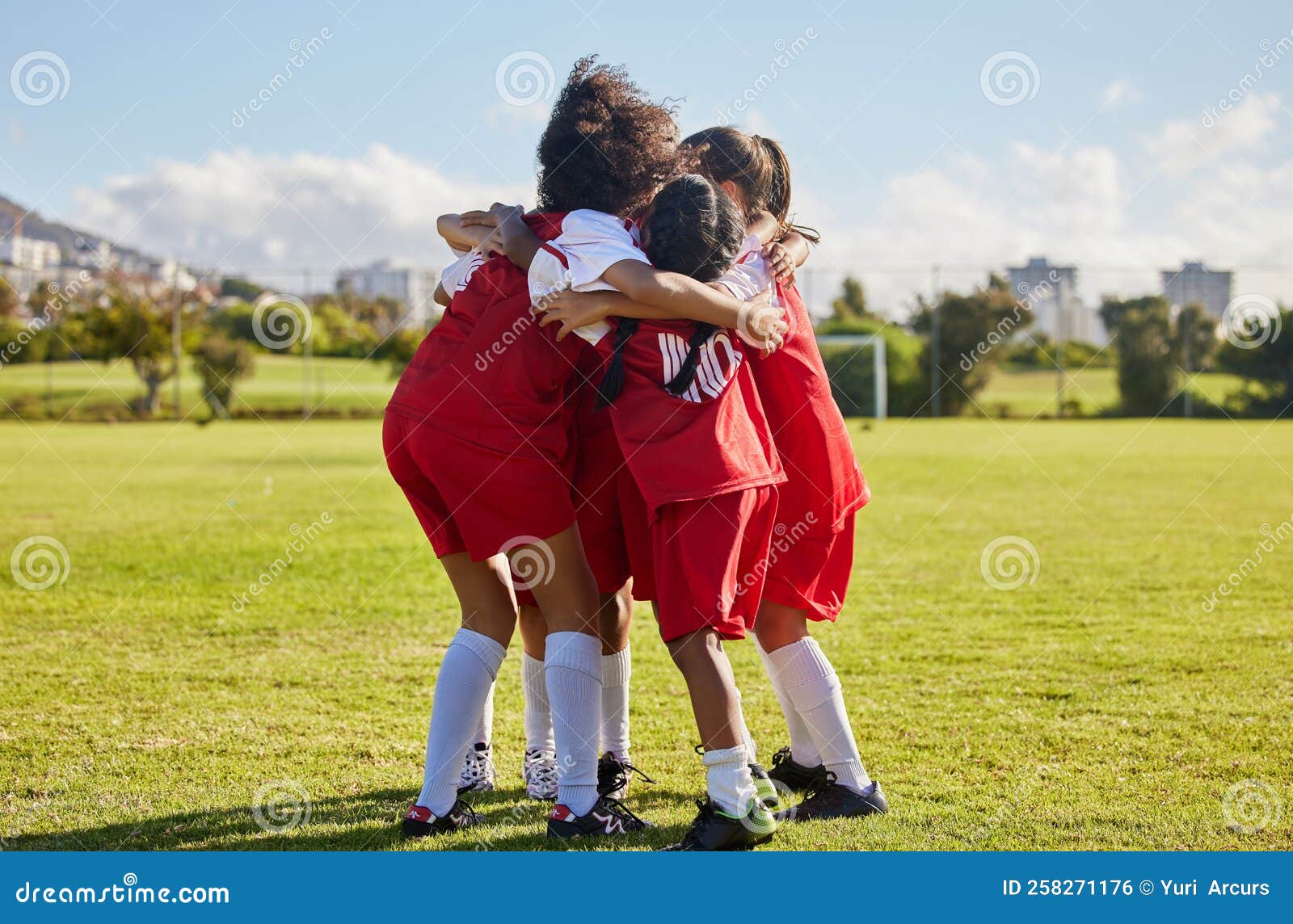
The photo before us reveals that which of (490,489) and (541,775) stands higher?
(490,489)

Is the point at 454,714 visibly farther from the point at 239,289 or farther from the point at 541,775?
→ the point at 239,289

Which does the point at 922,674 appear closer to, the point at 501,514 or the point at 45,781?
the point at 501,514

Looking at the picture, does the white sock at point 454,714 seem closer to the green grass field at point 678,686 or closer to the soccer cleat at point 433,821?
the soccer cleat at point 433,821

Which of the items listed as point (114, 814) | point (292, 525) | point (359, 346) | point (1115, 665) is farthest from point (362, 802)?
point (359, 346)

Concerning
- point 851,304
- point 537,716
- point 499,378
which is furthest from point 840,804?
point 851,304

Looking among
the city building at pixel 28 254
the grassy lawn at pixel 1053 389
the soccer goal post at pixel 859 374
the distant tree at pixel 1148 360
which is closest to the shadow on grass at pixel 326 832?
the soccer goal post at pixel 859 374

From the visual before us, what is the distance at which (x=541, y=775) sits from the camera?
3.33 meters

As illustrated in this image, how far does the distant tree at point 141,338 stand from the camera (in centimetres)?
2906

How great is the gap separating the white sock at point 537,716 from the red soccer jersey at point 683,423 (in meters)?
0.86

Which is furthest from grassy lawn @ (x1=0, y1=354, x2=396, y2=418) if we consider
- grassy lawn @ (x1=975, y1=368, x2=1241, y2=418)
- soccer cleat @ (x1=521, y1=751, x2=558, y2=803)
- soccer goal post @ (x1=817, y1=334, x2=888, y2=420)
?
soccer cleat @ (x1=521, y1=751, x2=558, y2=803)

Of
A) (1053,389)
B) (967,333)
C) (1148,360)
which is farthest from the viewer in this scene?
(967,333)

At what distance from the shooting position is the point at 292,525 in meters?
9.37

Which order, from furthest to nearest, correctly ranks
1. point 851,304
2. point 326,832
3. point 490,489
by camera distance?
point 851,304 → point 326,832 → point 490,489

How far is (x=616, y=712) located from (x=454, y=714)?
0.58 metres
